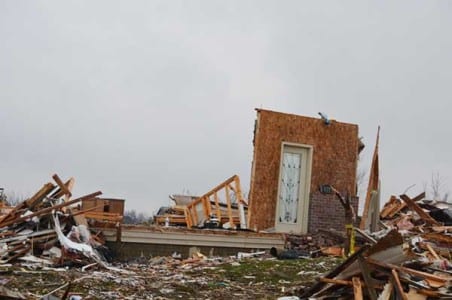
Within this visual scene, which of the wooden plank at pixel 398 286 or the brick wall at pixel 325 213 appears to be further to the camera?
the brick wall at pixel 325 213

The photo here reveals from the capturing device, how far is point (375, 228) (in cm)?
1097

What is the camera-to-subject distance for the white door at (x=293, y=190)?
1419 cm

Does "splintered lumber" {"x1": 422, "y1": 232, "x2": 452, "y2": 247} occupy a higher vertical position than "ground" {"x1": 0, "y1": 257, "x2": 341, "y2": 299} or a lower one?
higher

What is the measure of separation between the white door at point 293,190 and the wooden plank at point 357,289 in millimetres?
7451

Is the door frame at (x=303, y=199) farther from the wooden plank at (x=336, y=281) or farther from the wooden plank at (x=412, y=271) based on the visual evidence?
the wooden plank at (x=412, y=271)

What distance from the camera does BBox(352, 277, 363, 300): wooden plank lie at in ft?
20.8

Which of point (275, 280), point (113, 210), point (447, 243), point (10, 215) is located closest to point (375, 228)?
point (447, 243)

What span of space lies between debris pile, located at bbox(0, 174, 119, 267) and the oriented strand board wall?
4.15m

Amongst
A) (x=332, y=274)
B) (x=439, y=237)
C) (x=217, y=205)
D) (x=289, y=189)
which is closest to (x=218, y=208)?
(x=217, y=205)

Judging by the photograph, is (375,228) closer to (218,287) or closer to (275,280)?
(275,280)

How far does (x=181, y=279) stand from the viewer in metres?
8.62

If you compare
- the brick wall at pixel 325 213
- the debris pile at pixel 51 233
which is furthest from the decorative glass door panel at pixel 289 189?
the debris pile at pixel 51 233

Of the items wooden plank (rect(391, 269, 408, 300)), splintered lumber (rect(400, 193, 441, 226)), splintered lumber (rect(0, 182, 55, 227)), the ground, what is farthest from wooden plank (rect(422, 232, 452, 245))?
splintered lumber (rect(0, 182, 55, 227))

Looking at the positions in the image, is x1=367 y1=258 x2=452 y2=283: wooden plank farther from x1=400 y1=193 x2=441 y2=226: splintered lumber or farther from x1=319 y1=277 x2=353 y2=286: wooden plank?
x1=400 y1=193 x2=441 y2=226: splintered lumber
